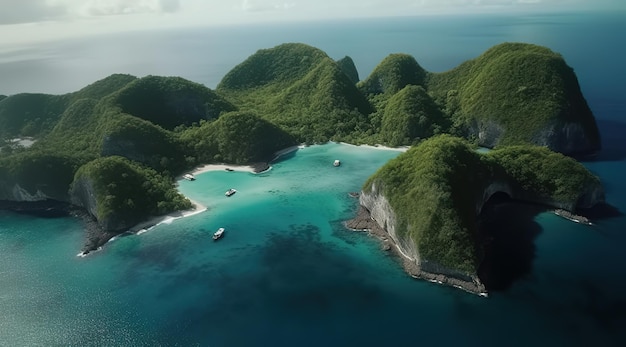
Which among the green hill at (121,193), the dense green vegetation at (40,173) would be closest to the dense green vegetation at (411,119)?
the green hill at (121,193)

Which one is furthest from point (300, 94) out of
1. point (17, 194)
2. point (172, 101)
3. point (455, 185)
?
point (455, 185)

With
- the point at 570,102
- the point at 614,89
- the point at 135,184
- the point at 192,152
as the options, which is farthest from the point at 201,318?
the point at 614,89

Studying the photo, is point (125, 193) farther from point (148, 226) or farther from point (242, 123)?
point (242, 123)

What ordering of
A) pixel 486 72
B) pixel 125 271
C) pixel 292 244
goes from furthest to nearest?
pixel 486 72 < pixel 292 244 < pixel 125 271

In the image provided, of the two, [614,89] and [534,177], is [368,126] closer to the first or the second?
[534,177]

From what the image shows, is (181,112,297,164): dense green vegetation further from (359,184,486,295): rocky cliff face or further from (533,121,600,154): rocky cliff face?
(533,121,600,154): rocky cliff face
